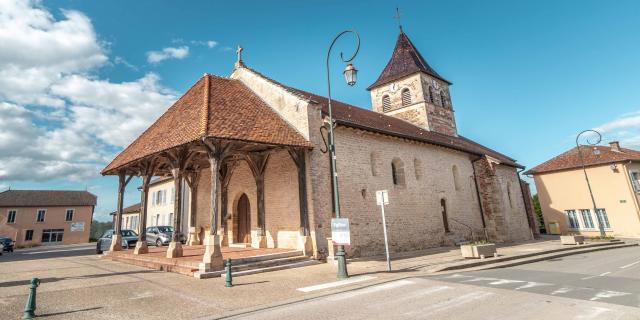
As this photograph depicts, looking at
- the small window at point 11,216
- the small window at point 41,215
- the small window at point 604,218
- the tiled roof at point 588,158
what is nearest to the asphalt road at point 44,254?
the small window at point 41,215

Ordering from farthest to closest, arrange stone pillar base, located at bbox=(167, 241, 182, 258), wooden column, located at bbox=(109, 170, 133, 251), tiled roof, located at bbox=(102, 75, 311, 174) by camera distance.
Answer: wooden column, located at bbox=(109, 170, 133, 251)
stone pillar base, located at bbox=(167, 241, 182, 258)
tiled roof, located at bbox=(102, 75, 311, 174)

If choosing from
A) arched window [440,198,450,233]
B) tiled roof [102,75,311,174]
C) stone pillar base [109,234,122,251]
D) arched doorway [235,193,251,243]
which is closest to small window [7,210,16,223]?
stone pillar base [109,234,122,251]

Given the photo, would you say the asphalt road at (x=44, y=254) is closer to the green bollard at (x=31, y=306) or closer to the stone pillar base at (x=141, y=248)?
the stone pillar base at (x=141, y=248)

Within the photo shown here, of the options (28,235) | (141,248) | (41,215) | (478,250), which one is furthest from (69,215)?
(478,250)

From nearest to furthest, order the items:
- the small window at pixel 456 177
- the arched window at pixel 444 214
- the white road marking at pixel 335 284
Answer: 1. the white road marking at pixel 335 284
2. the arched window at pixel 444 214
3. the small window at pixel 456 177

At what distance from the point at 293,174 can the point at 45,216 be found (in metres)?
43.2

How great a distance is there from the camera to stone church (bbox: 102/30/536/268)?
34.2ft

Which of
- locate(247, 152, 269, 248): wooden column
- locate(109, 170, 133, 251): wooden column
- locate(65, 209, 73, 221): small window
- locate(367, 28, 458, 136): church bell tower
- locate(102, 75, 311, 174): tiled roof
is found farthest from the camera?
locate(65, 209, 73, 221): small window

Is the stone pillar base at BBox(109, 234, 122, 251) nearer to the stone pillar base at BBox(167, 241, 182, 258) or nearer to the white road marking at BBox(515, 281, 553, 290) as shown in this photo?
the stone pillar base at BBox(167, 241, 182, 258)

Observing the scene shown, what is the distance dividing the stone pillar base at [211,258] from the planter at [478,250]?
8218 mm

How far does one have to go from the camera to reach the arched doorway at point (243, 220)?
14.0 metres

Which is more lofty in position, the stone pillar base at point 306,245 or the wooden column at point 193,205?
the wooden column at point 193,205

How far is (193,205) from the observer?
15266 mm

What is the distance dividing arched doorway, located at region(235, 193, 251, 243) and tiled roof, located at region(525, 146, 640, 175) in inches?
1067
